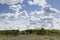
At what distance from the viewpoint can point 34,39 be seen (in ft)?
48.4

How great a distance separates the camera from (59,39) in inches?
600

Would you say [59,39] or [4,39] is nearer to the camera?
[4,39]

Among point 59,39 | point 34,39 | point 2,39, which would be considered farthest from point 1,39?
point 59,39

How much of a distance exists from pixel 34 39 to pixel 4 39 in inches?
83.4

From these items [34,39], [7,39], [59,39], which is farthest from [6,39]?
[59,39]

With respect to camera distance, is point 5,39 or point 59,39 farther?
point 59,39

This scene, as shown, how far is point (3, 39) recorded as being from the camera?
14.0m

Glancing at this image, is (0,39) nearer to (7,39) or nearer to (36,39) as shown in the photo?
(7,39)

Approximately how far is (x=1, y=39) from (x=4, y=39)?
0.65 feet

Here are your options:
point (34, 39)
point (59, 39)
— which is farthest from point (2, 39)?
point (59, 39)

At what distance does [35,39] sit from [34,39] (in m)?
0.08

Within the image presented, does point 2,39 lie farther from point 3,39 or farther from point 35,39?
point 35,39

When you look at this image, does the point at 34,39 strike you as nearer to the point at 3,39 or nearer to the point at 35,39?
the point at 35,39

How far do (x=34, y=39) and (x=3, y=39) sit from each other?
2.19 meters
